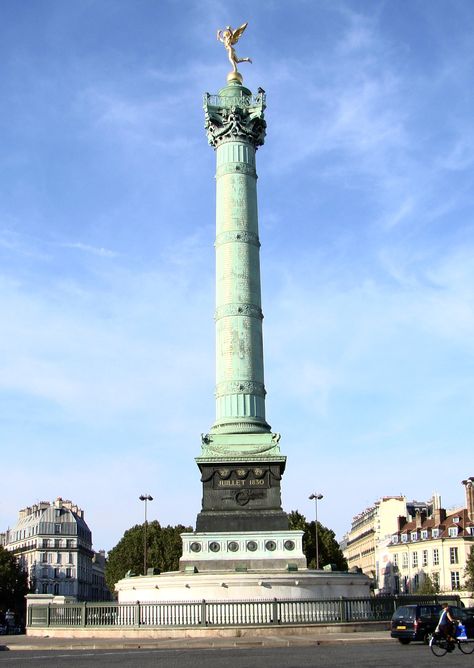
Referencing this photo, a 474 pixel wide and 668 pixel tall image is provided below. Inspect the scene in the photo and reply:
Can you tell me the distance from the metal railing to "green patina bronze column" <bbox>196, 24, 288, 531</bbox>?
756cm

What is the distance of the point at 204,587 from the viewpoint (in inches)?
1469

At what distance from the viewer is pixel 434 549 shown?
96.4 meters

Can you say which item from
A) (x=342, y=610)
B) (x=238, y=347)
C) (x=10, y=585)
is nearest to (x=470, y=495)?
(x=10, y=585)

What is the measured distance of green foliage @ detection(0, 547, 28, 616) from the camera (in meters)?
89.9

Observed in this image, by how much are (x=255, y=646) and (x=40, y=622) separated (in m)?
13.7

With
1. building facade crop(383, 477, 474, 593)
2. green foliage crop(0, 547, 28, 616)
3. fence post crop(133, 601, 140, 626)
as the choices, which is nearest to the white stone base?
fence post crop(133, 601, 140, 626)

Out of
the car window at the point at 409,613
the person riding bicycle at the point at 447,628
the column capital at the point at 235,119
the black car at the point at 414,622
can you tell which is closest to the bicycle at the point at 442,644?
the person riding bicycle at the point at 447,628

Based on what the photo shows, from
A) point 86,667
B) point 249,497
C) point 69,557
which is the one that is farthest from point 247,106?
point 69,557

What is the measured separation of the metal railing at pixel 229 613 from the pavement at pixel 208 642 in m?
1.40

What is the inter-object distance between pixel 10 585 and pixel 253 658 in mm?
72759

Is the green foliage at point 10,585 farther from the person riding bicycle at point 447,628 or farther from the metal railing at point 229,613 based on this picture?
the person riding bicycle at point 447,628

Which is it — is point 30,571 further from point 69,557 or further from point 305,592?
point 305,592

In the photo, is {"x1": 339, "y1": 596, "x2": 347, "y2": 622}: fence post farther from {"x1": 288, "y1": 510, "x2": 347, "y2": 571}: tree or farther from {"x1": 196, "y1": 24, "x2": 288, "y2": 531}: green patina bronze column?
{"x1": 288, "y1": 510, "x2": 347, "y2": 571}: tree

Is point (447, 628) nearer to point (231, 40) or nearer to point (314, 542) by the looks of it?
point (231, 40)
